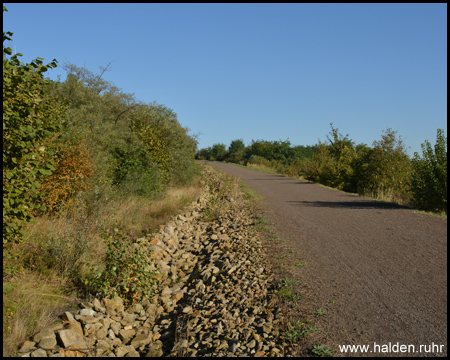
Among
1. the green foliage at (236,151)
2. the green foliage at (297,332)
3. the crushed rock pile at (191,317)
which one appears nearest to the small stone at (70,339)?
the crushed rock pile at (191,317)

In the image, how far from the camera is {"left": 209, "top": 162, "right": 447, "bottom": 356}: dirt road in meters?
4.39

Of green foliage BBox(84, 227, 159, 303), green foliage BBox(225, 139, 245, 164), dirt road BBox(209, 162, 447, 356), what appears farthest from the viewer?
green foliage BBox(225, 139, 245, 164)

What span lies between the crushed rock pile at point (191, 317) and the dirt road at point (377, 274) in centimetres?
88

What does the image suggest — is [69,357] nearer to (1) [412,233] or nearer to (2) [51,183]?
(2) [51,183]

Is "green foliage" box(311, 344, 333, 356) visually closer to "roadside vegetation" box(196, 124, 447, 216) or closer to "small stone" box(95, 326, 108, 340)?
"small stone" box(95, 326, 108, 340)

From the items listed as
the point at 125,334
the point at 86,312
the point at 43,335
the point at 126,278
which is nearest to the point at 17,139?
the point at 43,335

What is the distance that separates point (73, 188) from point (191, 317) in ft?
18.2

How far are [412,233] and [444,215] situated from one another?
3469 mm

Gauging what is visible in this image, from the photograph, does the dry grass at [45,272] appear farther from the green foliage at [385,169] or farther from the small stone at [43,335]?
the green foliage at [385,169]

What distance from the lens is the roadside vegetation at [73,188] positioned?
188 inches

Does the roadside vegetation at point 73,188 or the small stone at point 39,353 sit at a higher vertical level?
the roadside vegetation at point 73,188

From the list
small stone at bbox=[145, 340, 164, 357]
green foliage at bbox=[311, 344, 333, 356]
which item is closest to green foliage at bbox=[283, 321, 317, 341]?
green foliage at bbox=[311, 344, 333, 356]

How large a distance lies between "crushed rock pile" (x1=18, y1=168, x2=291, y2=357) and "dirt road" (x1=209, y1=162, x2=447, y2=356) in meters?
0.88

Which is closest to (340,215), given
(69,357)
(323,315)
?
(323,315)
